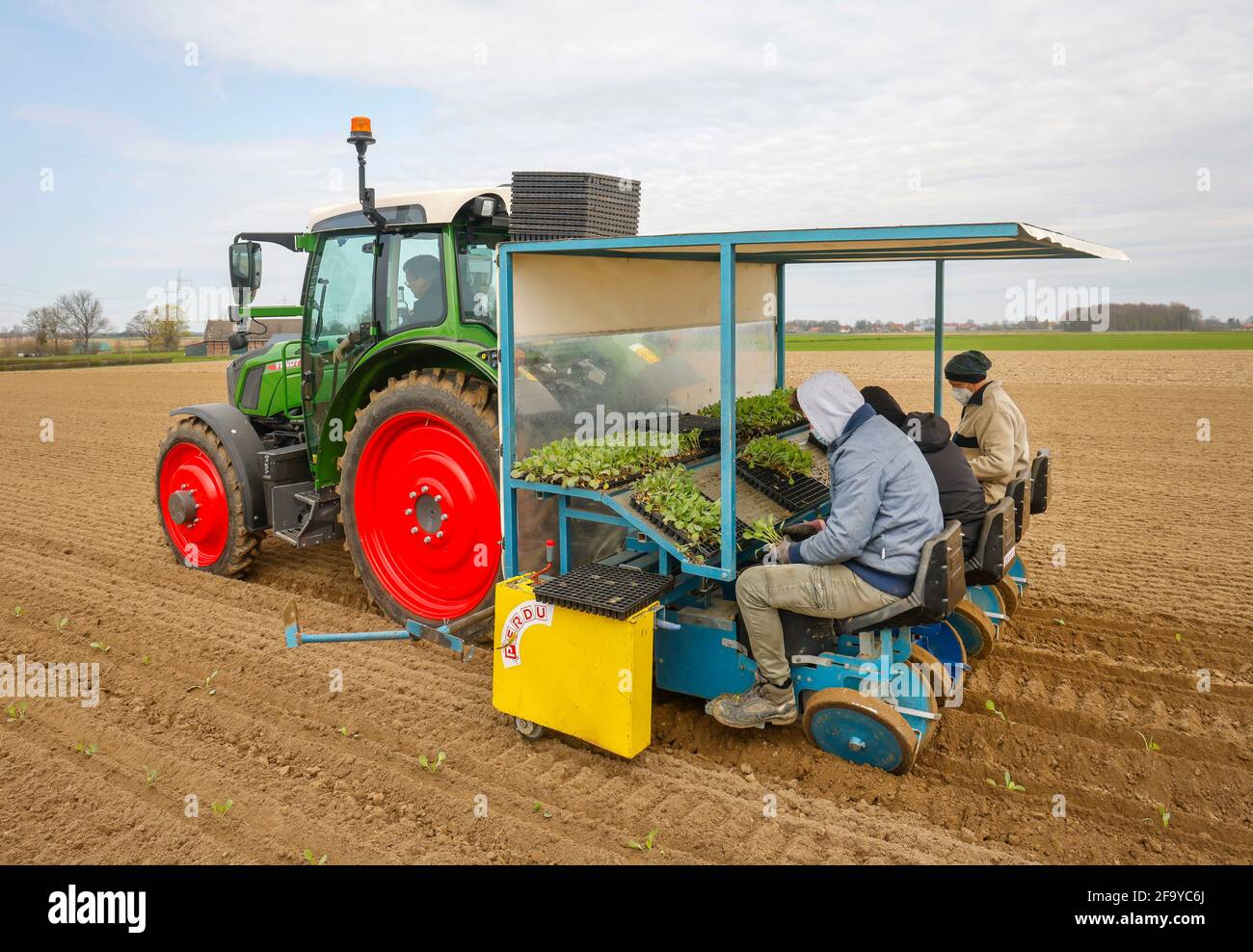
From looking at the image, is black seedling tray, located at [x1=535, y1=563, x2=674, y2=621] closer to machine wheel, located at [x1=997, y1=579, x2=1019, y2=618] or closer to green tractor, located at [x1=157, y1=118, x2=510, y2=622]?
green tractor, located at [x1=157, y1=118, x2=510, y2=622]

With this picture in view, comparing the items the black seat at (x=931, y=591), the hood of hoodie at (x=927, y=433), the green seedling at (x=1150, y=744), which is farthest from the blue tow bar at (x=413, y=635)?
the green seedling at (x=1150, y=744)

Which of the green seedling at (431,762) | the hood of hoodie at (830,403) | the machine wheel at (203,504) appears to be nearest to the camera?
the hood of hoodie at (830,403)

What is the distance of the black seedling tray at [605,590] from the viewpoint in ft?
12.9

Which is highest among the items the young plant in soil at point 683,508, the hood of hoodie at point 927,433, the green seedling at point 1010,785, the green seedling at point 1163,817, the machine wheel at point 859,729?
the hood of hoodie at point 927,433

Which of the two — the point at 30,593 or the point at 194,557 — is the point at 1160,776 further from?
the point at 30,593

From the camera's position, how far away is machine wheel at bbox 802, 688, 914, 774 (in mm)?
3943

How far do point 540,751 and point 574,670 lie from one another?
494 millimetres

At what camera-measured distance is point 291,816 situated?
12.4 feet

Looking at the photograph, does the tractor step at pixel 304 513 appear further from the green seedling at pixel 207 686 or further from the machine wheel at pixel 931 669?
Answer: the machine wheel at pixel 931 669

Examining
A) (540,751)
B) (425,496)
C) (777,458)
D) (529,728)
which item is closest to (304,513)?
(425,496)

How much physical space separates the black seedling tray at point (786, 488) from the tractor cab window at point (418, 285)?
2.11 meters

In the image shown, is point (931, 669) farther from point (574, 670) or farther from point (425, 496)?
point (425, 496)

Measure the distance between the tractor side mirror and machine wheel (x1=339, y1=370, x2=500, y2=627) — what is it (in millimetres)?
1524

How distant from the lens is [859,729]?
4.03 m
